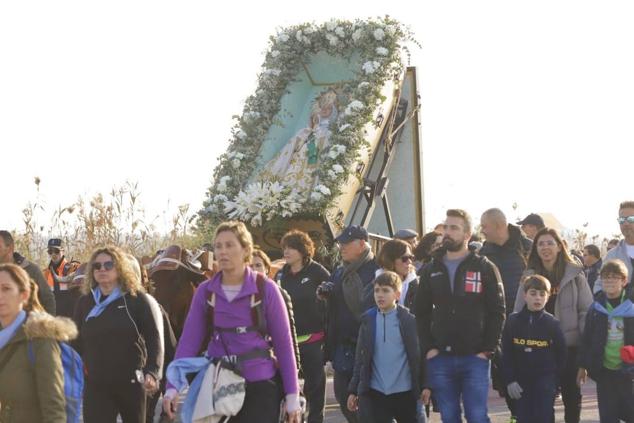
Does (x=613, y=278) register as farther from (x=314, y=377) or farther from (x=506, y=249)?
(x=314, y=377)

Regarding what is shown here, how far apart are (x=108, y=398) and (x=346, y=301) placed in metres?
2.86

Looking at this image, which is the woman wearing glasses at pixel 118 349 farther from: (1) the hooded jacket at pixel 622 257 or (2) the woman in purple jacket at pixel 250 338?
(1) the hooded jacket at pixel 622 257

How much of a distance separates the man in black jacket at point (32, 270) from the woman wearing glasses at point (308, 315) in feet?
7.24

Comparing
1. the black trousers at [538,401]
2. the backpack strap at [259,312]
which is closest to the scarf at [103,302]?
the backpack strap at [259,312]

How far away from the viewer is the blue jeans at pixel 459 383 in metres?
9.23

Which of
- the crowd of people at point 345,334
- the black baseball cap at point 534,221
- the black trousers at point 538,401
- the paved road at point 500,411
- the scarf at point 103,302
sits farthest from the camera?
the black baseball cap at point 534,221

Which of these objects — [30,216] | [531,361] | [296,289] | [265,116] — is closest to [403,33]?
[265,116]

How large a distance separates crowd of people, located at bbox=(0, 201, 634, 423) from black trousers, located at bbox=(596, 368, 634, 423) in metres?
0.01

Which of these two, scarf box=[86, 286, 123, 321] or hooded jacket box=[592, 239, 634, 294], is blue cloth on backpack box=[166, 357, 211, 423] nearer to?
scarf box=[86, 286, 123, 321]

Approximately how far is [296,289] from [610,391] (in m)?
3.00

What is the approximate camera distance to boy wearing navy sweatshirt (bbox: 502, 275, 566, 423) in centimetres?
1023

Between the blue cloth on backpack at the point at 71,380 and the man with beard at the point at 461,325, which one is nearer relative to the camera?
the blue cloth on backpack at the point at 71,380

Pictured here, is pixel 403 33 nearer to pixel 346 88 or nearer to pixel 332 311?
pixel 346 88

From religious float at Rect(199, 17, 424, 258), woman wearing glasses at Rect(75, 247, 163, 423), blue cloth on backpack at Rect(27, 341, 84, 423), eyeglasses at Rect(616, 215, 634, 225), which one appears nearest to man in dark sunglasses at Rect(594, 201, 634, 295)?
eyeglasses at Rect(616, 215, 634, 225)
